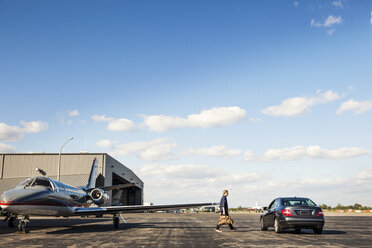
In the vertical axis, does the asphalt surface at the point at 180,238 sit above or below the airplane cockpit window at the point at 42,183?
below

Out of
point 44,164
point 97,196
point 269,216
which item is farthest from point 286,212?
point 44,164

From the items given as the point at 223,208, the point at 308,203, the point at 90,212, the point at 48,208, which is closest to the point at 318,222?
the point at 308,203

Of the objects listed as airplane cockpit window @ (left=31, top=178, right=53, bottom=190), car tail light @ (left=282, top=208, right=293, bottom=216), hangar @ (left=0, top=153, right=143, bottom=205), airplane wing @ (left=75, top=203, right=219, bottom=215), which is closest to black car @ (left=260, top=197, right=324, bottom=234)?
car tail light @ (left=282, top=208, right=293, bottom=216)

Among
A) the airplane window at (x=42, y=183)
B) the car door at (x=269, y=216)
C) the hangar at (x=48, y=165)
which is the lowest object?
the car door at (x=269, y=216)

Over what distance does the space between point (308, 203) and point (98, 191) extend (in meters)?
14.0

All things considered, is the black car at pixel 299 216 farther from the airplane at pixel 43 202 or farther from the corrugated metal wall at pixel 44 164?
the corrugated metal wall at pixel 44 164

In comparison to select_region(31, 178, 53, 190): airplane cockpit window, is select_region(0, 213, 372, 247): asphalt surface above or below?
below

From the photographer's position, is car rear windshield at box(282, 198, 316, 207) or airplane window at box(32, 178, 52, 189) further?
airplane window at box(32, 178, 52, 189)

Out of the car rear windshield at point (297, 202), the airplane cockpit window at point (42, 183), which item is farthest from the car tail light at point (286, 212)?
the airplane cockpit window at point (42, 183)

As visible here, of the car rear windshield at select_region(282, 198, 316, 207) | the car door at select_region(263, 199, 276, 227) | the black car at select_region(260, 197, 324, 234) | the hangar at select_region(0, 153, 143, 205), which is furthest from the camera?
the hangar at select_region(0, 153, 143, 205)

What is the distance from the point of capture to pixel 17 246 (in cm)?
937

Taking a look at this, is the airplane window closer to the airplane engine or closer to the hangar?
the airplane engine

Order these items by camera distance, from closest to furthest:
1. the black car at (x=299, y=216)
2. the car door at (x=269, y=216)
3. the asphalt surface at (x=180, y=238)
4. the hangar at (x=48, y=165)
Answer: the asphalt surface at (x=180, y=238)
the black car at (x=299, y=216)
the car door at (x=269, y=216)
the hangar at (x=48, y=165)

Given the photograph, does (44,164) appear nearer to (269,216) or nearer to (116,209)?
(116,209)
